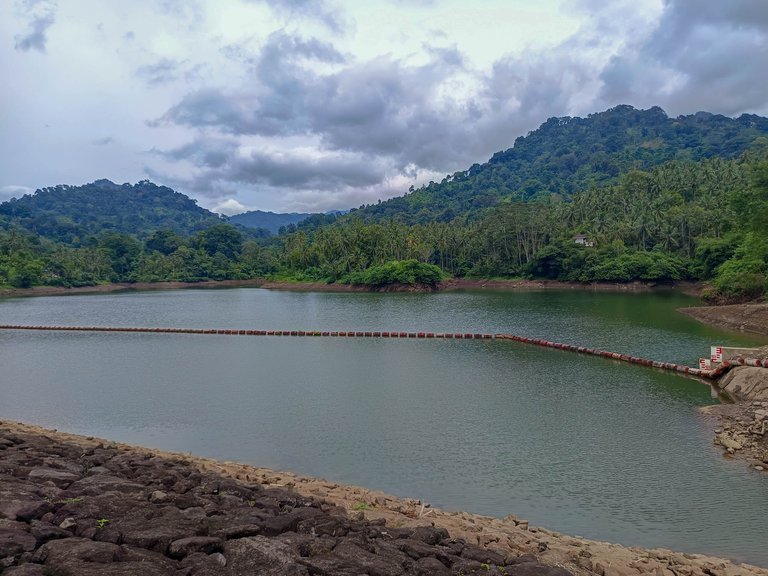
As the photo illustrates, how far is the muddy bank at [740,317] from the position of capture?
4256cm

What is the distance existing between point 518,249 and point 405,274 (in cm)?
2275

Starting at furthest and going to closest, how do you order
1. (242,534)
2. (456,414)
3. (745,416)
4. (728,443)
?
(456,414), (745,416), (728,443), (242,534)

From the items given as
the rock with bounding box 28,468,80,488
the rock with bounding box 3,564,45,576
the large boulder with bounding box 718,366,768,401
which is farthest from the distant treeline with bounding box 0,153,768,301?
the rock with bounding box 3,564,45,576

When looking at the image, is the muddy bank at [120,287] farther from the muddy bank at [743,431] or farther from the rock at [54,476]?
the muddy bank at [743,431]

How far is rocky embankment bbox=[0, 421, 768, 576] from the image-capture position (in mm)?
8180

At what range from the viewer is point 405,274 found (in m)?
99.2

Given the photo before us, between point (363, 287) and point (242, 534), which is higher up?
point (363, 287)

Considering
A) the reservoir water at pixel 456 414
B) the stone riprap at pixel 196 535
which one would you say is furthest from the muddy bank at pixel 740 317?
the stone riprap at pixel 196 535

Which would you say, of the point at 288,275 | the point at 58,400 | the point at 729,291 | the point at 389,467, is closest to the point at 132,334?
the point at 58,400

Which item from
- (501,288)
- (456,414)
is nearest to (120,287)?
(501,288)

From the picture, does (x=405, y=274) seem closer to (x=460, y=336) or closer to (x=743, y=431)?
(x=460, y=336)

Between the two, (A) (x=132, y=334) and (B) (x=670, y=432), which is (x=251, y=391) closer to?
(B) (x=670, y=432)

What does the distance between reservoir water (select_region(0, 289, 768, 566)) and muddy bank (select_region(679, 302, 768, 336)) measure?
2555 millimetres

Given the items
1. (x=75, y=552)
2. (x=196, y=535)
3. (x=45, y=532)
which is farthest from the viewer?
(x=196, y=535)
